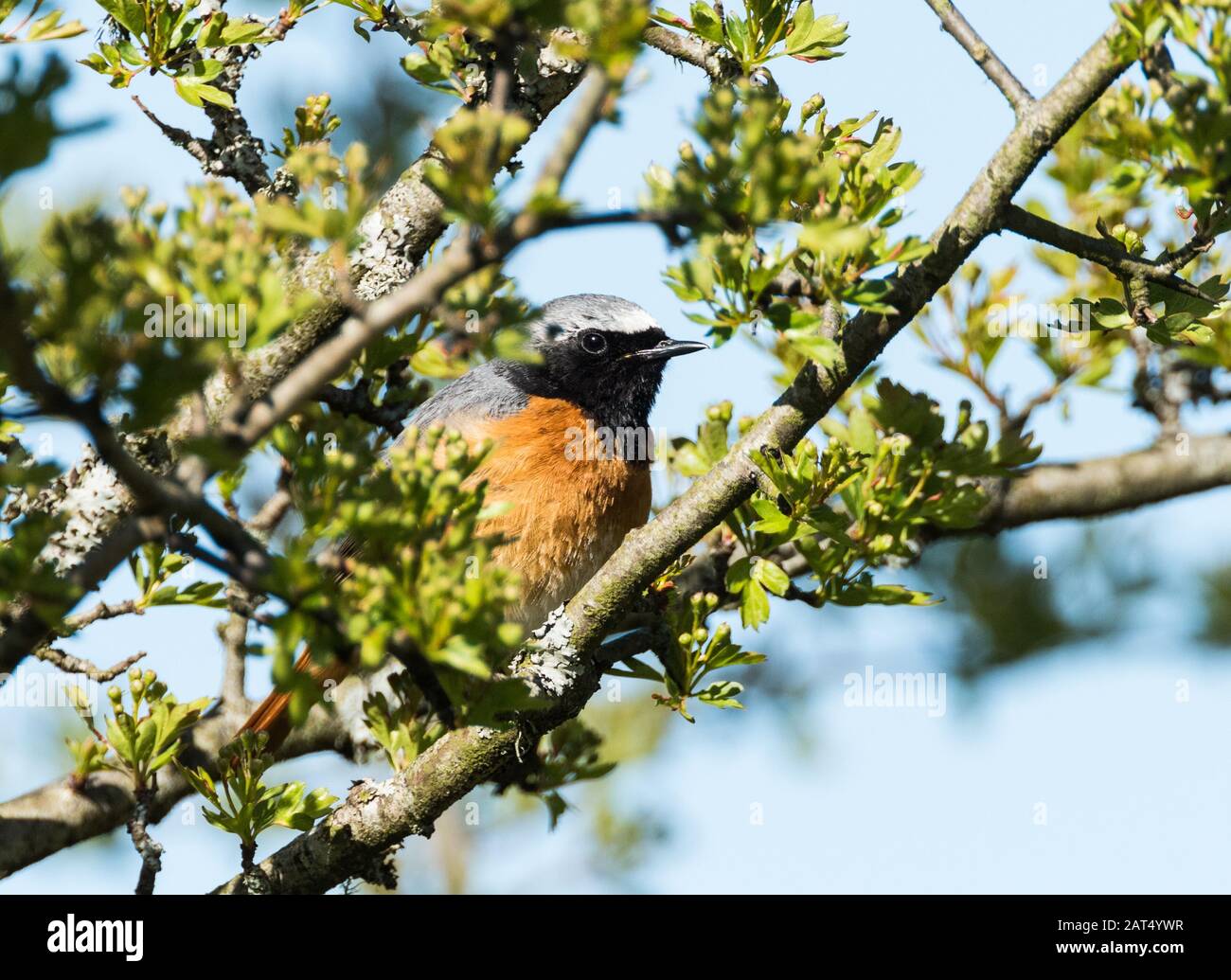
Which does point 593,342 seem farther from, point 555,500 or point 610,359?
point 555,500

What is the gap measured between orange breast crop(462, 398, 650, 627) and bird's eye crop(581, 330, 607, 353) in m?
0.51

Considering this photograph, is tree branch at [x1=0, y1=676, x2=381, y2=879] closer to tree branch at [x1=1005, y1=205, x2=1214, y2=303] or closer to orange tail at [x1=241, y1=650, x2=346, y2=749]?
orange tail at [x1=241, y1=650, x2=346, y2=749]

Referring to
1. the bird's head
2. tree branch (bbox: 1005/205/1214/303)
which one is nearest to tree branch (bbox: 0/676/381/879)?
the bird's head

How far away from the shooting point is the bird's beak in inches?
233

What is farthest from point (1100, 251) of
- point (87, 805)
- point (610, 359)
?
point (87, 805)

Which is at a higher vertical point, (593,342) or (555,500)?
(593,342)

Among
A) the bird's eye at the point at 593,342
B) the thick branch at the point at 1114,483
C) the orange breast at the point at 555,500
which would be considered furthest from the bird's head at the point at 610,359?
the thick branch at the point at 1114,483

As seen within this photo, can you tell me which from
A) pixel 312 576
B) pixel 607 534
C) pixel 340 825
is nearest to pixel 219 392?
pixel 340 825

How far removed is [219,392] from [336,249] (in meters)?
2.23

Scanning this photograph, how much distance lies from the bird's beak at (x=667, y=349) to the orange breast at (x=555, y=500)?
1.72ft

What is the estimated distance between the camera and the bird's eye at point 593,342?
611 cm

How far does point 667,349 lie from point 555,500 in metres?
1.04

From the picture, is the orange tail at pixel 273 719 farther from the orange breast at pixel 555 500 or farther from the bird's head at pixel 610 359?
the bird's head at pixel 610 359

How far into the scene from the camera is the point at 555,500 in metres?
5.38
